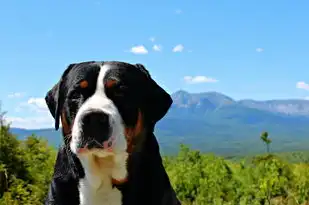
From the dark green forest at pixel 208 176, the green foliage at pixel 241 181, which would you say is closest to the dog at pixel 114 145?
the dark green forest at pixel 208 176

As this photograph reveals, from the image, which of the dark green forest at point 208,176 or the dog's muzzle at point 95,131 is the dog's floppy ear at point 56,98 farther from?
the dark green forest at point 208,176

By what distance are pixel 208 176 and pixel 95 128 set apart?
7.63m

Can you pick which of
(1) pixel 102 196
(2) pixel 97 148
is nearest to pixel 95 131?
(2) pixel 97 148

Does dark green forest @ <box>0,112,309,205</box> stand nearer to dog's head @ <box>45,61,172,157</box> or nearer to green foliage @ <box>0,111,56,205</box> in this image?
green foliage @ <box>0,111,56,205</box>

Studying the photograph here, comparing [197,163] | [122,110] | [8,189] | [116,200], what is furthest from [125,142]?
[197,163]

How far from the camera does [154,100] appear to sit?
4.52 m

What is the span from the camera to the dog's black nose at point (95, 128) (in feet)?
13.0

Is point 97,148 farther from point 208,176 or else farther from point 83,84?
point 208,176

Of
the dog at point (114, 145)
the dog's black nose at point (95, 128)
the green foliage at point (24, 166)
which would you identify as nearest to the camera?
the dog's black nose at point (95, 128)

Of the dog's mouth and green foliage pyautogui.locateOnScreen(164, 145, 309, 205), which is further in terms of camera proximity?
green foliage pyautogui.locateOnScreen(164, 145, 309, 205)

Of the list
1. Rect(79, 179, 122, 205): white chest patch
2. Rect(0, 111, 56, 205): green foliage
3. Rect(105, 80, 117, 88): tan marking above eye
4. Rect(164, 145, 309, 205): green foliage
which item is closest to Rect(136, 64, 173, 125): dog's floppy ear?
Rect(105, 80, 117, 88): tan marking above eye

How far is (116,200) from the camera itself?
173 inches

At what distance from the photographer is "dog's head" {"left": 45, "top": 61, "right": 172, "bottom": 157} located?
4000 mm

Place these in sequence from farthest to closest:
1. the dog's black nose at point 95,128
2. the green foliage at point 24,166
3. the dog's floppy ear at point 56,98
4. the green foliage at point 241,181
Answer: the green foliage at point 241,181 → the green foliage at point 24,166 → the dog's floppy ear at point 56,98 → the dog's black nose at point 95,128
